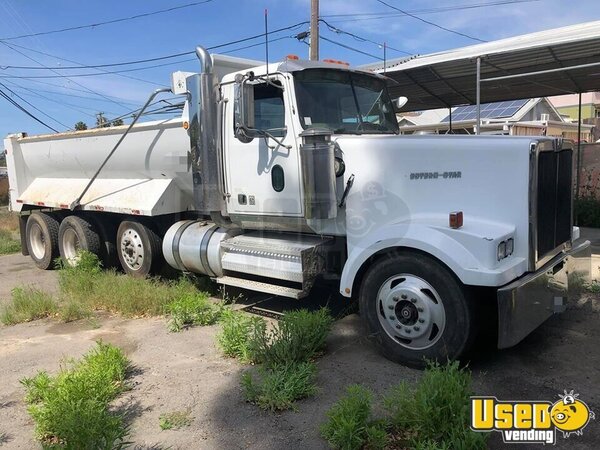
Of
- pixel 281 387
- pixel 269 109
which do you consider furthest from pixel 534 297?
pixel 269 109

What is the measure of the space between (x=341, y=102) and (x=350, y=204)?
3.76 ft

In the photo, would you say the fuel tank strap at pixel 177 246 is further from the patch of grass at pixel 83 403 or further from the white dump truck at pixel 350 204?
the patch of grass at pixel 83 403

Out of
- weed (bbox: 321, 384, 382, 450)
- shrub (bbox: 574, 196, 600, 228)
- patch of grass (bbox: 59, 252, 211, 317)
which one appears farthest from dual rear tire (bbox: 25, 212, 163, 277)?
shrub (bbox: 574, 196, 600, 228)

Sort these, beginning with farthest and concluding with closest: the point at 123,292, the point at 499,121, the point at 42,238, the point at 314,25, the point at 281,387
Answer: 1. the point at 499,121
2. the point at 314,25
3. the point at 42,238
4. the point at 123,292
5. the point at 281,387

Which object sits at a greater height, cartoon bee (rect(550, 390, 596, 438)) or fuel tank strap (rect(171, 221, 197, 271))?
fuel tank strap (rect(171, 221, 197, 271))

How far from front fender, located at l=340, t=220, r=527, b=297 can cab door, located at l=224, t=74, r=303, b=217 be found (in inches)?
45.7

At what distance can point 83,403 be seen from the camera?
10.9 ft

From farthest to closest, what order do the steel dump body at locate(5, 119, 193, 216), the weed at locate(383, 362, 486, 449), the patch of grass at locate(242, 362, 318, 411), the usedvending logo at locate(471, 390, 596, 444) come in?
1. the steel dump body at locate(5, 119, 193, 216)
2. the patch of grass at locate(242, 362, 318, 411)
3. the usedvending logo at locate(471, 390, 596, 444)
4. the weed at locate(383, 362, 486, 449)

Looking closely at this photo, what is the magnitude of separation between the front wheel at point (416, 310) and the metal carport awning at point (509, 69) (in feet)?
12.9

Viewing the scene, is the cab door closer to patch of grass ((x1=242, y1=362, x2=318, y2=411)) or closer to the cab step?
the cab step

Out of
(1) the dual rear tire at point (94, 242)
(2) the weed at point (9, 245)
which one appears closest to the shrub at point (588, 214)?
(1) the dual rear tire at point (94, 242)

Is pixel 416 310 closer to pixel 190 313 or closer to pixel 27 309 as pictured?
pixel 190 313

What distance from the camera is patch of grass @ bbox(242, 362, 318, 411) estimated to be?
11.5 feet

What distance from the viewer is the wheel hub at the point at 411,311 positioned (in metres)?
3.92
